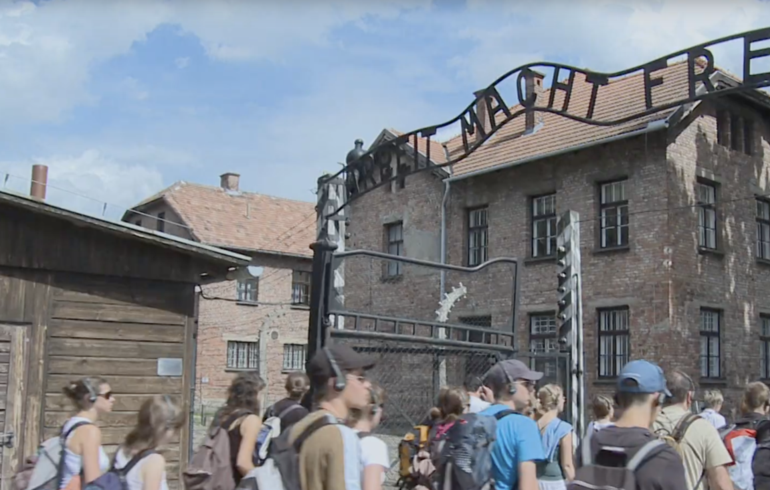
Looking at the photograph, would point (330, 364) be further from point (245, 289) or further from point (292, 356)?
point (292, 356)

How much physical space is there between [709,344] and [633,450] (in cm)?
1721

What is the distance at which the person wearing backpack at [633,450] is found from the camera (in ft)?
11.9

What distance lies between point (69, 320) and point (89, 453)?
4.80 meters

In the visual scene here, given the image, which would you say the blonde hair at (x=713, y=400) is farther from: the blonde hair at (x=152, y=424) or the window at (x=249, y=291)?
the window at (x=249, y=291)

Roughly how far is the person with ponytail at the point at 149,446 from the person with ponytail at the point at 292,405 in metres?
1.07

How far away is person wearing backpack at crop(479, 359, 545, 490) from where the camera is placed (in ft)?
15.1

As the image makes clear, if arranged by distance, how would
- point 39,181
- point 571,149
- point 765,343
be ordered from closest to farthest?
point 39,181, point 571,149, point 765,343

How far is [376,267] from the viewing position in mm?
26422

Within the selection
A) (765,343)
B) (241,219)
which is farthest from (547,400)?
(241,219)

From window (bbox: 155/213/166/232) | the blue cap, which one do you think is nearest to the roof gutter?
the blue cap

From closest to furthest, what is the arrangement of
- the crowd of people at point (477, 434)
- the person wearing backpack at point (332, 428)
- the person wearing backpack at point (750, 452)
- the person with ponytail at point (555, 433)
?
1. the person wearing backpack at point (332, 428)
2. the crowd of people at point (477, 434)
3. the person wearing backpack at point (750, 452)
4. the person with ponytail at point (555, 433)

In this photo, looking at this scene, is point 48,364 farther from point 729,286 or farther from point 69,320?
point 729,286

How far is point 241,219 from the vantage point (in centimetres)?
3756

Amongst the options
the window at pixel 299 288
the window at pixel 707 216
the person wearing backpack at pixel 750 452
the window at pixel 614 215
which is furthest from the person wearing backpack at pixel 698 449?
the window at pixel 299 288
